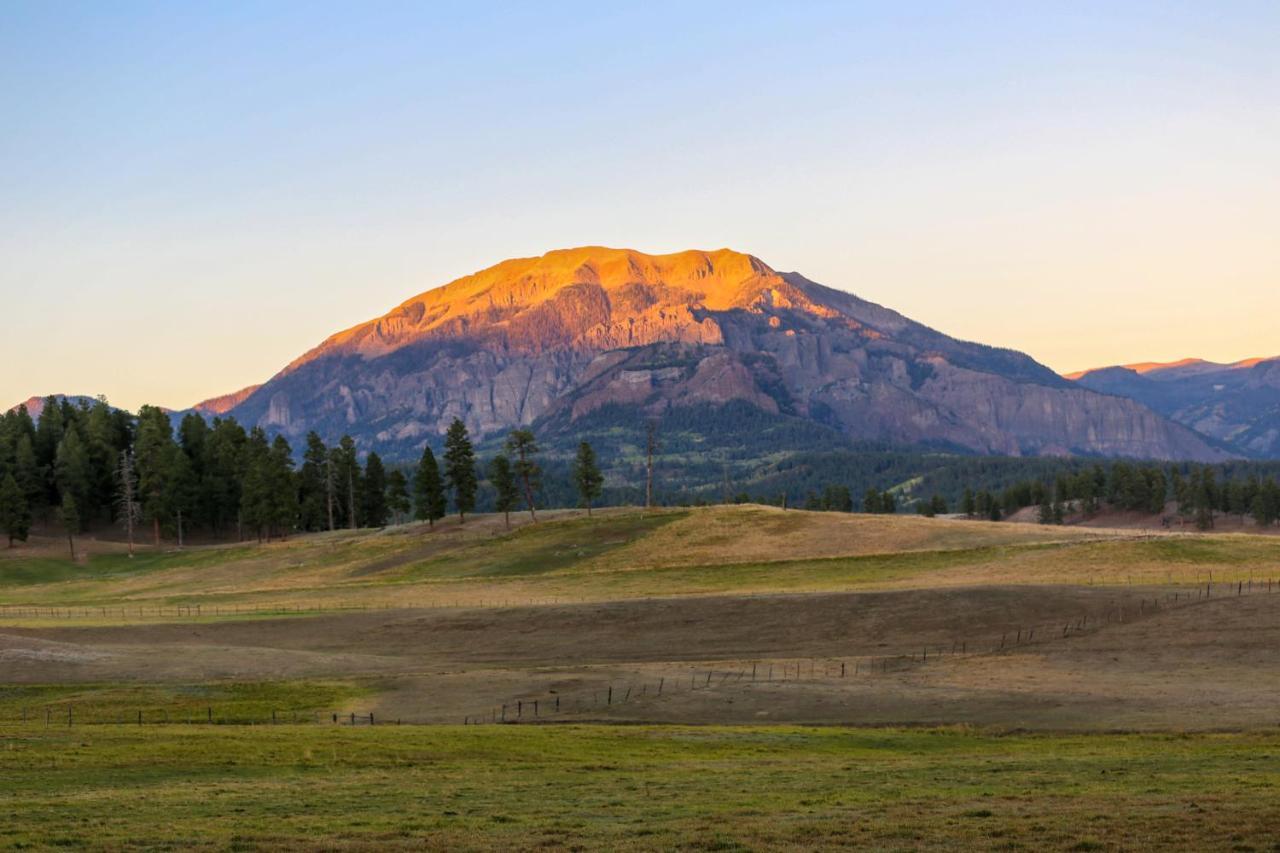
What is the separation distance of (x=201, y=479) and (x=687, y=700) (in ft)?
467

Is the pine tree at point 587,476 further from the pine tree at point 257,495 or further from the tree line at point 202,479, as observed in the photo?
the pine tree at point 257,495

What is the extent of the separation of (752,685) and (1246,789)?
3388 centimetres

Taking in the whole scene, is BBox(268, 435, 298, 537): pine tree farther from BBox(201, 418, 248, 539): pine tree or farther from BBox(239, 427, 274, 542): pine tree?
BBox(201, 418, 248, 539): pine tree

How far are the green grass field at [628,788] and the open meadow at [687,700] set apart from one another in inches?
7.1

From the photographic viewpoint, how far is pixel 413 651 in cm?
8400

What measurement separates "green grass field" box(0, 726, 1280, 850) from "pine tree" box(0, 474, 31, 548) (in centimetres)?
12532

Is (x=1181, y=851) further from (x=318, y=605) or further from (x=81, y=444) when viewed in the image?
(x=81, y=444)

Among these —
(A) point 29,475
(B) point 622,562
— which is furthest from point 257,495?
(B) point 622,562

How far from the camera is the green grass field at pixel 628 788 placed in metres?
27.0

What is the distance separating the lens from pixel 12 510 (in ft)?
536

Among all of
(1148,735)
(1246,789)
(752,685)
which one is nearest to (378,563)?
(752,685)

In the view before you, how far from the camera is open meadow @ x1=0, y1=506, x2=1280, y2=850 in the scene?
2938cm

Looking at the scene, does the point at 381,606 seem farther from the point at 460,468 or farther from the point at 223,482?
the point at 223,482

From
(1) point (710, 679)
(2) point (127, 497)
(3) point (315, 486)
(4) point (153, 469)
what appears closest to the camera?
(1) point (710, 679)
